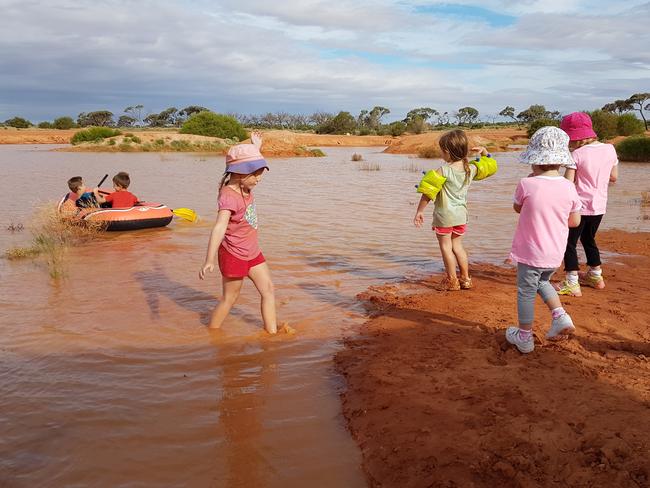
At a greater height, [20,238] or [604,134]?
[604,134]

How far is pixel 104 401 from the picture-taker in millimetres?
3688

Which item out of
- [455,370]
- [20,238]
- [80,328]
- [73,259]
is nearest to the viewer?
[455,370]

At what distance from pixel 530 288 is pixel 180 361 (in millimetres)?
2723

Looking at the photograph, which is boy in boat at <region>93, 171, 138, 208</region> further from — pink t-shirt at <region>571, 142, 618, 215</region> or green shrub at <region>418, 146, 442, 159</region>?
green shrub at <region>418, 146, 442, 159</region>

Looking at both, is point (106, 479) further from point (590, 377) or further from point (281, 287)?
point (281, 287)

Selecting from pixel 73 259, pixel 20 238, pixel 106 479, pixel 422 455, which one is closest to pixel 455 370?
pixel 422 455

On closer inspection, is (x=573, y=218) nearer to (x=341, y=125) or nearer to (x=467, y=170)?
(x=467, y=170)

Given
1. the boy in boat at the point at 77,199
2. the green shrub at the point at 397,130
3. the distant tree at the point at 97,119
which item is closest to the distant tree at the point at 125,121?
the distant tree at the point at 97,119

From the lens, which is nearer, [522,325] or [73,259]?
[522,325]

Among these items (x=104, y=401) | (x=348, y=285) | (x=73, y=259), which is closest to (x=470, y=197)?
(x=348, y=285)

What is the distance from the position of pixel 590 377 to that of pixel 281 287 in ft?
12.1

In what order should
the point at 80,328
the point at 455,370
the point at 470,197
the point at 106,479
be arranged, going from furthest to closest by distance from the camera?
the point at 470,197
the point at 80,328
the point at 455,370
the point at 106,479

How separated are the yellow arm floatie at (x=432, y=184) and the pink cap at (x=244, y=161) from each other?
2.02 m

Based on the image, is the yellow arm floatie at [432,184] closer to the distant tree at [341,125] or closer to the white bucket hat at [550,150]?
the white bucket hat at [550,150]
